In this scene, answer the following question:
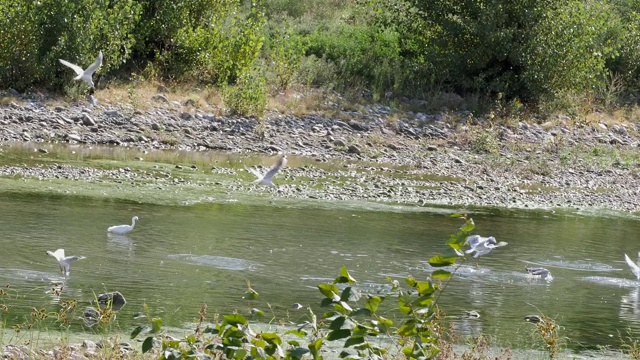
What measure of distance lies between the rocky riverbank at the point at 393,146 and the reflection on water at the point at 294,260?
2.50m

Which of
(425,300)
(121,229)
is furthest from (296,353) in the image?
(121,229)

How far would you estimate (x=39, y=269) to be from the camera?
10109 mm

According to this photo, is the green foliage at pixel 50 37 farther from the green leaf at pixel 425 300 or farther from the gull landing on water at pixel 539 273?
the green leaf at pixel 425 300

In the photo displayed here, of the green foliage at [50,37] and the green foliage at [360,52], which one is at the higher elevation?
the green foliage at [50,37]

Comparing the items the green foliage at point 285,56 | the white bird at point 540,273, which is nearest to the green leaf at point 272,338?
the white bird at point 540,273

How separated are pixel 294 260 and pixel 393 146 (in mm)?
11652

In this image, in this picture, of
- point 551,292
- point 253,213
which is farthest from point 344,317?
point 253,213

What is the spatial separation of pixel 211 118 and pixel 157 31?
11.1ft

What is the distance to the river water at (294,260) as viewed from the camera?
9.38 meters

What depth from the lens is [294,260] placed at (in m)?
11.8

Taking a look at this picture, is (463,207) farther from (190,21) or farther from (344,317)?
(344,317)

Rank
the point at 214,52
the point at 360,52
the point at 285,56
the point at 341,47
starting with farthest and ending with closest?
the point at 341,47 < the point at 360,52 < the point at 285,56 < the point at 214,52

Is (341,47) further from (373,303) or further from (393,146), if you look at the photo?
(373,303)

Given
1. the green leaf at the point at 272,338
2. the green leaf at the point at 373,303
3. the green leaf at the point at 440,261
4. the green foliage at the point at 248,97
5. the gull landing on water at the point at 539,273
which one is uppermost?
the green leaf at the point at 440,261
